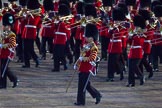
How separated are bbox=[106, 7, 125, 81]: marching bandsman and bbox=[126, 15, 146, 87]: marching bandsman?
0.31 meters

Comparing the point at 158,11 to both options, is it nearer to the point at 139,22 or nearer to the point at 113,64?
the point at 139,22

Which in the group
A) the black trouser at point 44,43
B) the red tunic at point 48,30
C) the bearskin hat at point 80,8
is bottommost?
the black trouser at point 44,43

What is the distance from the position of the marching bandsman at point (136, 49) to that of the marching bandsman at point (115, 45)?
1.02 ft

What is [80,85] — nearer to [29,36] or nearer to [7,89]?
[7,89]

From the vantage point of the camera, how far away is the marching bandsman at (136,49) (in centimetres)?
1282

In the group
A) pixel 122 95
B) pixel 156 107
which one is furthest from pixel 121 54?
pixel 156 107

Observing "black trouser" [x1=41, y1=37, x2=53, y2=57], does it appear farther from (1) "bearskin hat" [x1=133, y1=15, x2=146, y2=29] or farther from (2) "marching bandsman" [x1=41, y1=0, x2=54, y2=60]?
(1) "bearskin hat" [x1=133, y1=15, x2=146, y2=29]

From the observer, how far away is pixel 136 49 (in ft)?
42.1

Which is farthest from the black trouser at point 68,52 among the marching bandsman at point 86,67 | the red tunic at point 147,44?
the marching bandsman at point 86,67

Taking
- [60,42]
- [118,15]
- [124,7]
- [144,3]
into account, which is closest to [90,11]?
[124,7]

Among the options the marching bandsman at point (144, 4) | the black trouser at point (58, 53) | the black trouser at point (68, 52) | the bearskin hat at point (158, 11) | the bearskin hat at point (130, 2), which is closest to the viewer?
the black trouser at point (58, 53)

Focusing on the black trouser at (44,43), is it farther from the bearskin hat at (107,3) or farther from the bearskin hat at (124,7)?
the bearskin hat at (124,7)

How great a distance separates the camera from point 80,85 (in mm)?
11375

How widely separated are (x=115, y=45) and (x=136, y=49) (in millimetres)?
569
